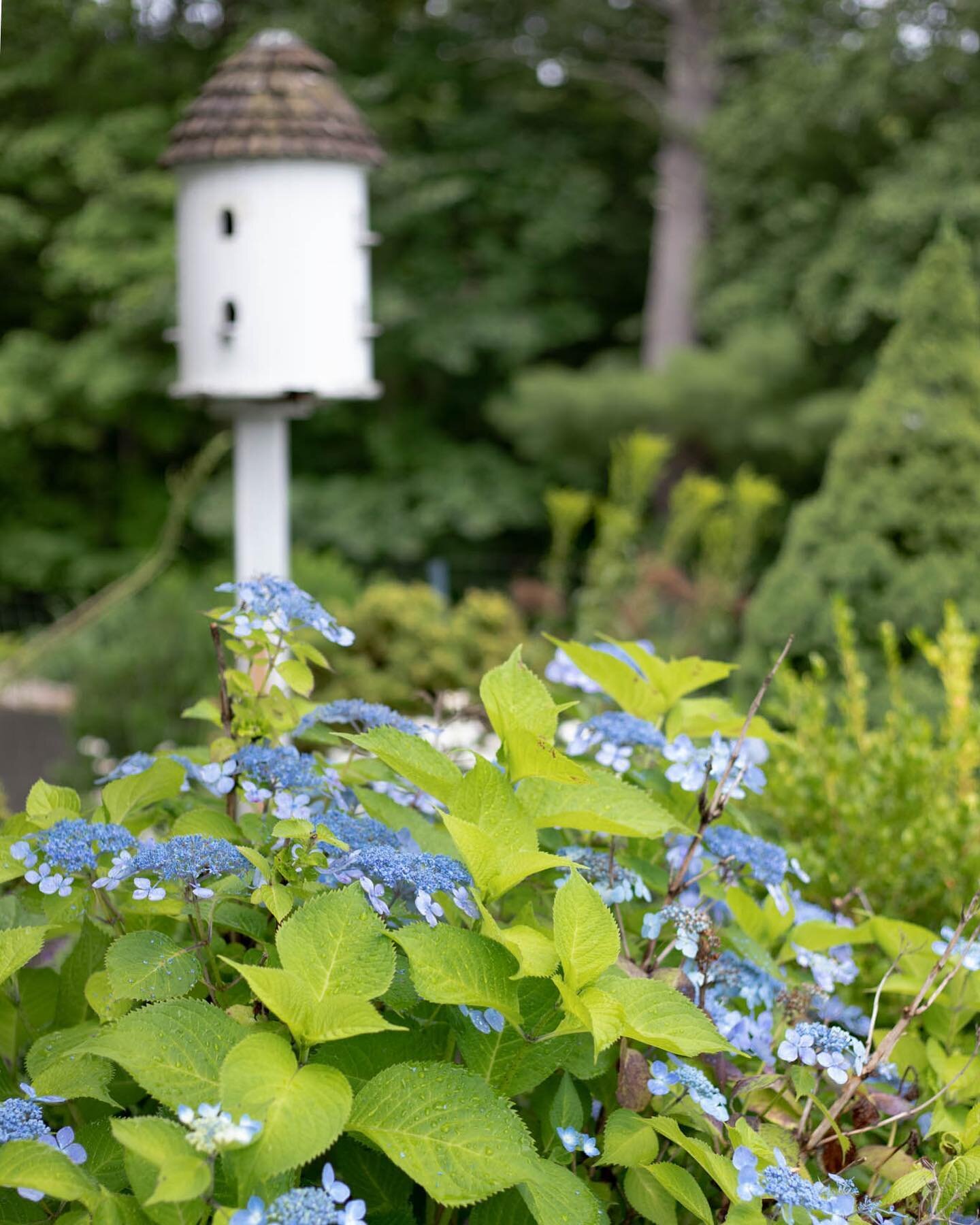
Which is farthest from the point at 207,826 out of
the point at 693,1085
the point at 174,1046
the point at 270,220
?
the point at 270,220

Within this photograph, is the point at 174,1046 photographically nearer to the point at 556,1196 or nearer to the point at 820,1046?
the point at 556,1196

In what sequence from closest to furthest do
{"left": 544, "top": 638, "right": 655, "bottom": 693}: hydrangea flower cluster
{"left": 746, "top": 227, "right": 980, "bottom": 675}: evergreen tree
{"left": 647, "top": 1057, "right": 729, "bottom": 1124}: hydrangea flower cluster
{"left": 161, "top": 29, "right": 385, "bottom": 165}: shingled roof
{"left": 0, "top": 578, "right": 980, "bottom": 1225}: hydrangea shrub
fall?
{"left": 0, "top": 578, "right": 980, "bottom": 1225}: hydrangea shrub, {"left": 647, "top": 1057, "right": 729, "bottom": 1124}: hydrangea flower cluster, {"left": 544, "top": 638, "right": 655, "bottom": 693}: hydrangea flower cluster, {"left": 161, "top": 29, "right": 385, "bottom": 165}: shingled roof, {"left": 746, "top": 227, "right": 980, "bottom": 675}: evergreen tree

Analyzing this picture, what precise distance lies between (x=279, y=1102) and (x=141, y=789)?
447 millimetres

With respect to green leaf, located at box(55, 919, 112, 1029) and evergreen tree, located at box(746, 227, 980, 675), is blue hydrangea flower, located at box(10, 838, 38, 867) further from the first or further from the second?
evergreen tree, located at box(746, 227, 980, 675)

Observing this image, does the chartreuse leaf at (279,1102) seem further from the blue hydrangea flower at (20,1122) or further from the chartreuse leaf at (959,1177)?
the chartreuse leaf at (959,1177)

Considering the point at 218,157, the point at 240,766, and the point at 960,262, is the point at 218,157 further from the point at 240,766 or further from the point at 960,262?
the point at 240,766

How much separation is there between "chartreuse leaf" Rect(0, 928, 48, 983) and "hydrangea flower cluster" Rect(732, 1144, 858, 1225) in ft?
1.87

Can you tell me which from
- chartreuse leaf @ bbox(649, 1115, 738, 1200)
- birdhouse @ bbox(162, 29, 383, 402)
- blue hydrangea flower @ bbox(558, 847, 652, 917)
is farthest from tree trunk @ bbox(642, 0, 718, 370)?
chartreuse leaf @ bbox(649, 1115, 738, 1200)

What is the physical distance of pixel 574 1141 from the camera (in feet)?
3.17

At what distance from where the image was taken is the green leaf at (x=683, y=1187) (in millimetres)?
903

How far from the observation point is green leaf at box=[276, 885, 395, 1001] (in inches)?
34.4

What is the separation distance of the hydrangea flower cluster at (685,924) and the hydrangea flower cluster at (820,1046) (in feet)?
0.38

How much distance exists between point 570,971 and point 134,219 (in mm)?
10354

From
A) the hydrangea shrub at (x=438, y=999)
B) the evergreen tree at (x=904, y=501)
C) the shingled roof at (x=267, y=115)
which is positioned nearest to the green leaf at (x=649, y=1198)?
the hydrangea shrub at (x=438, y=999)
